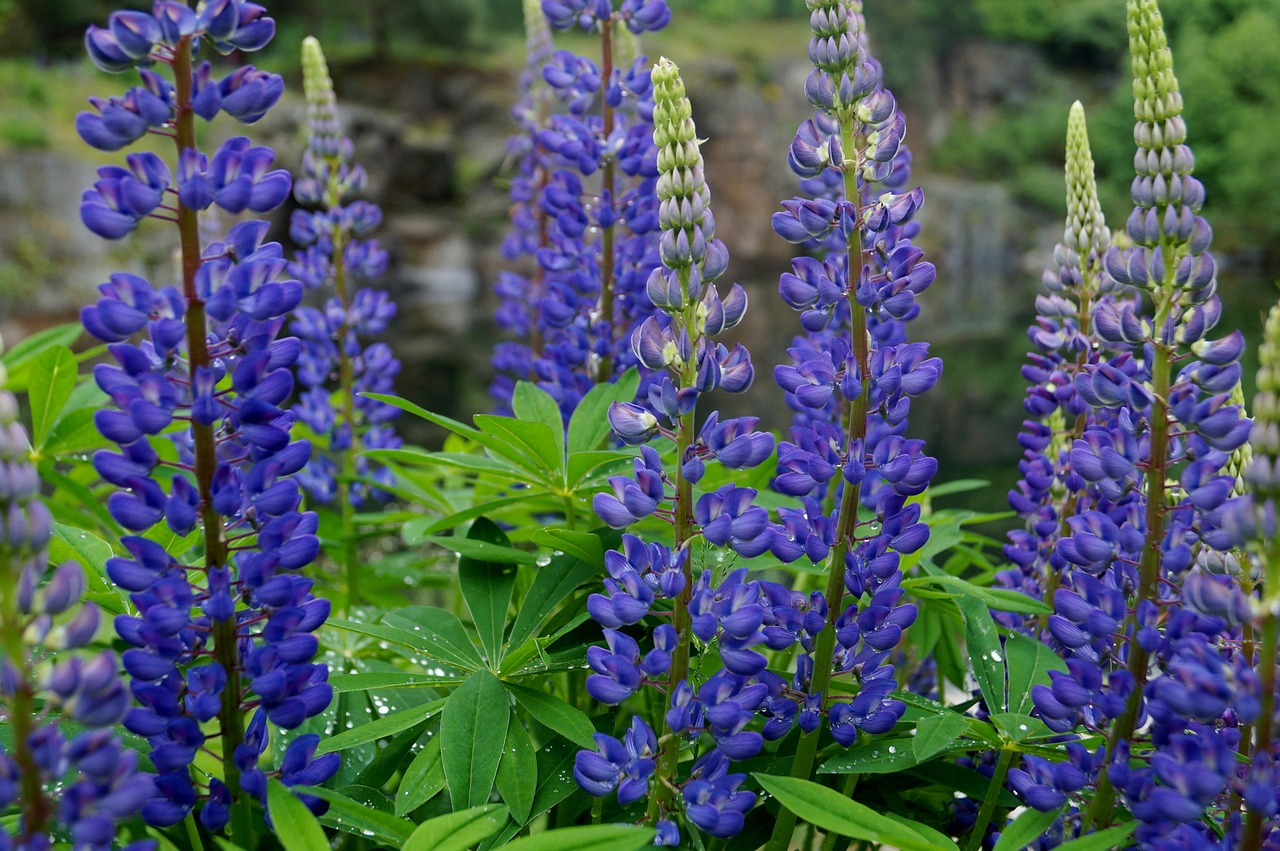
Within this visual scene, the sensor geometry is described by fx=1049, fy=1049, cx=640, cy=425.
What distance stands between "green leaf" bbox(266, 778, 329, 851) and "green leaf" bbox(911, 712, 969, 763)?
643mm

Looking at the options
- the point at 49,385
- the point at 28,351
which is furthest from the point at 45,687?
the point at 28,351

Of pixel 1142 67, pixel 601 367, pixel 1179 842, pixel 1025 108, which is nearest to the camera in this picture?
pixel 1179 842

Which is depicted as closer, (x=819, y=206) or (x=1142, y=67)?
(x=1142, y=67)

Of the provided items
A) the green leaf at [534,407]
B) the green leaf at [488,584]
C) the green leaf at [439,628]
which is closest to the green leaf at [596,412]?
the green leaf at [534,407]

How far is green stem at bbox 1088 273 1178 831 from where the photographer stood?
1.11 m

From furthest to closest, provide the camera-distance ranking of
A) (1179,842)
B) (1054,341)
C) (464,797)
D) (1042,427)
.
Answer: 1. (1042,427)
2. (1054,341)
3. (464,797)
4. (1179,842)

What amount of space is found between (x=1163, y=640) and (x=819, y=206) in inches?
24.8

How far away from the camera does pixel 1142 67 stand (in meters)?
1.12

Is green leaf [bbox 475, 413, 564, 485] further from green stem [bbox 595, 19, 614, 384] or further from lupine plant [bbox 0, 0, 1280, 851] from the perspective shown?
green stem [bbox 595, 19, 614, 384]

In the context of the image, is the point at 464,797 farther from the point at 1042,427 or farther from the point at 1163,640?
the point at 1042,427

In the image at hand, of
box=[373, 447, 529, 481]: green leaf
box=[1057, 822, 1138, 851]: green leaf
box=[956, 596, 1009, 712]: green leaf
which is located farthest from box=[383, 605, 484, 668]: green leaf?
box=[1057, 822, 1138, 851]: green leaf

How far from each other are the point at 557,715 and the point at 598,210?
1.12 meters

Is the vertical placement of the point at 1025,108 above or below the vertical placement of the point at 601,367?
above

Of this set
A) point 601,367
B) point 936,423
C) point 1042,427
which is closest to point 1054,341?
point 1042,427
